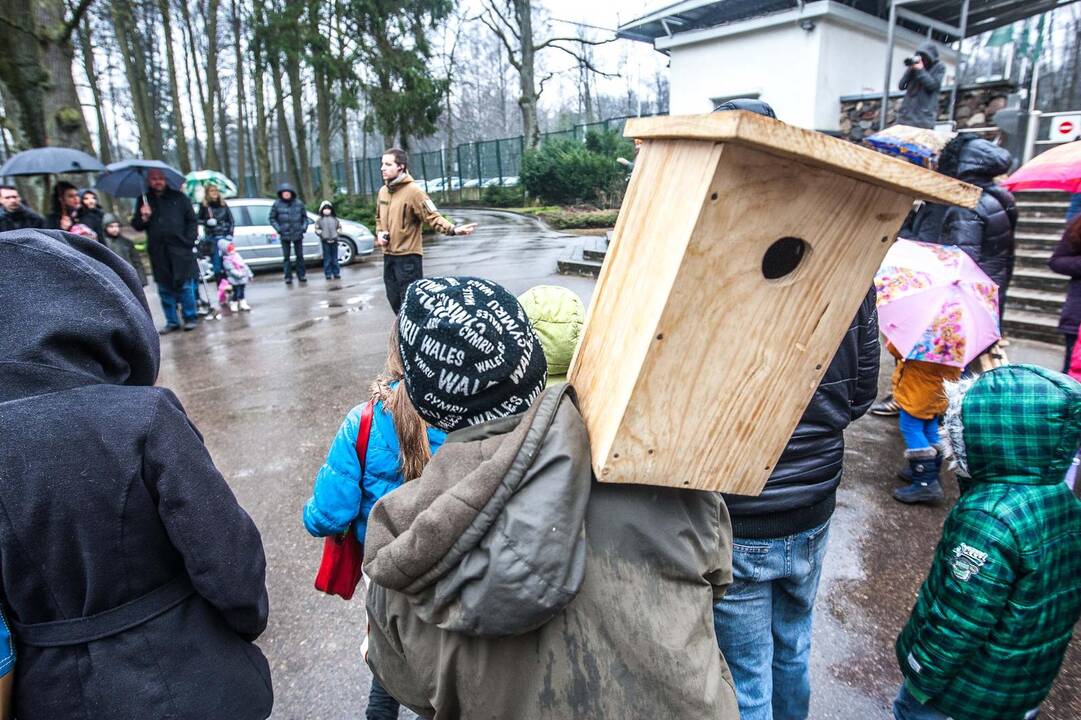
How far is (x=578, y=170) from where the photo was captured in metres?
20.3

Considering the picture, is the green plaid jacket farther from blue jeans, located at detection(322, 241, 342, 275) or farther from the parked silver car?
the parked silver car

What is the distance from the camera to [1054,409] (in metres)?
1.65

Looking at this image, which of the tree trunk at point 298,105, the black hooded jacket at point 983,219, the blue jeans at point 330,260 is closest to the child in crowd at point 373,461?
the black hooded jacket at point 983,219

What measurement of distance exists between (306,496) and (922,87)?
8190mm

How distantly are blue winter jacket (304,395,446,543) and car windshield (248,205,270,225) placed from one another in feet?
40.5

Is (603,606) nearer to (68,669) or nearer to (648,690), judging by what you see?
(648,690)

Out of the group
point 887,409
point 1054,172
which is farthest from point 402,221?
point 1054,172

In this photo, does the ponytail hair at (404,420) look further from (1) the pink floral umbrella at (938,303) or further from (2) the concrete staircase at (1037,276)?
(2) the concrete staircase at (1037,276)

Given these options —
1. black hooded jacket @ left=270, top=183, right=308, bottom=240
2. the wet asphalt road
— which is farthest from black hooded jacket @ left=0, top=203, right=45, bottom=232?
black hooded jacket @ left=270, top=183, right=308, bottom=240

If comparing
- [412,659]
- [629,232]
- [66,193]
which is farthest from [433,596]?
[66,193]

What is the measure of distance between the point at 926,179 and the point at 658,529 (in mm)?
663

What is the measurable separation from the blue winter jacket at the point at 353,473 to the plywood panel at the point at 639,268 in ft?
2.43

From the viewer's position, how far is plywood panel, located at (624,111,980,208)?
835mm

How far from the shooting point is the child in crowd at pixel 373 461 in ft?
5.66
